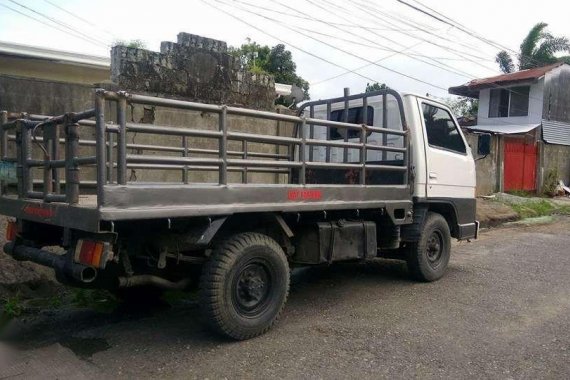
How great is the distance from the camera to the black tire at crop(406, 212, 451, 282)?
5891 millimetres

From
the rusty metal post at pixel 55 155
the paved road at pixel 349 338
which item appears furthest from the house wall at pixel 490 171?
the rusty metal post at pixel 55 155

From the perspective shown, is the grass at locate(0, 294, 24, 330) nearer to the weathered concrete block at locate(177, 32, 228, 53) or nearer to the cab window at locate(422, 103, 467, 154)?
the weathered concrete block at locate(177, 32, 228, 53)

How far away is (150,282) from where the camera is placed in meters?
3.90

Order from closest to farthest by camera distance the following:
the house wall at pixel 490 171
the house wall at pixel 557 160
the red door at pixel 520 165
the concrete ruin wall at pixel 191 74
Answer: the concrete ruin wall at pixel 191 74
the house wall at pixel 490 171
the red door at pixel 520 165
the house wall at pixel 557 160

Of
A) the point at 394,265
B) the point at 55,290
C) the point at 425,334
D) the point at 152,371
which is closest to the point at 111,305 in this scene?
the point at 55,290

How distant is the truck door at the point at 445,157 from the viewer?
593 centimetres

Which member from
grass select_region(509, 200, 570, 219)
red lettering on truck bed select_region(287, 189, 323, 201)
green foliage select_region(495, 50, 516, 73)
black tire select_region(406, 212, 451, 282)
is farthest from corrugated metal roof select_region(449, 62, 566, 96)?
red lettering on truck bed select_region(287, 189, 323, 201)

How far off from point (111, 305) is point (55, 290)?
82 centimetres

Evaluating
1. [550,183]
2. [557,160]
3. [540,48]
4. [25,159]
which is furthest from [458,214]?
[540,48]

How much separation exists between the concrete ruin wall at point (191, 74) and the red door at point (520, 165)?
1182cm

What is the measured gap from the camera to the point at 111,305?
498 centimetres

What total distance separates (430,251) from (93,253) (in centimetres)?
415

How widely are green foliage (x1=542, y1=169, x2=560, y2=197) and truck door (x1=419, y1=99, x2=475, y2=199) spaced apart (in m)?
13.5

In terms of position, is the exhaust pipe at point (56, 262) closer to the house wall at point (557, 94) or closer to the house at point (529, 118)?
the house at point (529, 118)
